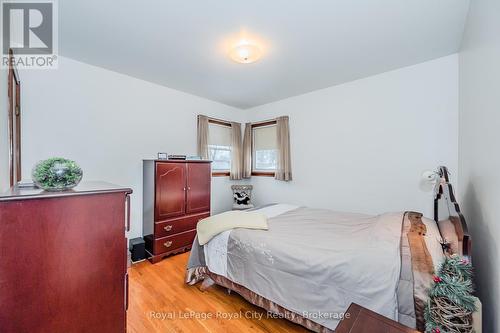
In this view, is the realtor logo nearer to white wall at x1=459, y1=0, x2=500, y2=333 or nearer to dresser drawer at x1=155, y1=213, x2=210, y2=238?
dresser drawer at x1=155, y1=213, x2=210, y2=238

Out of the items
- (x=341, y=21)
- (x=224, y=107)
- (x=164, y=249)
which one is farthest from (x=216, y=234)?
(x=224, y=107)

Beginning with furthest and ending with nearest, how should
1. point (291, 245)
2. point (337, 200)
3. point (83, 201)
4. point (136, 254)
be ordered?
point (337, 200), point (136, 254), point (291, 245), point (83, 201)

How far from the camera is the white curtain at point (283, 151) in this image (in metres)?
3.76

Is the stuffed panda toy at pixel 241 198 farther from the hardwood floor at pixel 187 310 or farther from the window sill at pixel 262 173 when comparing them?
the hardwood floor at pixel 187 310

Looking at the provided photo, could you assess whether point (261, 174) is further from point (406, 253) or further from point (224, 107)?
point (406, 253)

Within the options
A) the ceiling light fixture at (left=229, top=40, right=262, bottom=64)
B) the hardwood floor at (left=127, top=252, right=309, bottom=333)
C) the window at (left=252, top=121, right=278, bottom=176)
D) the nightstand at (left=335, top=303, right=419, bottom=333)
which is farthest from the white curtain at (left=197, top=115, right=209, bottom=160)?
the nightstand at (left=335, top=303, right=419, bottom=333)

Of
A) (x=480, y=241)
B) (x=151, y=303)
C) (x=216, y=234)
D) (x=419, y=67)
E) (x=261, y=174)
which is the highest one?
(x=419, y=67)

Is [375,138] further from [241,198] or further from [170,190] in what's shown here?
[170,190]

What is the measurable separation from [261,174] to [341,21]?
2.90 metres

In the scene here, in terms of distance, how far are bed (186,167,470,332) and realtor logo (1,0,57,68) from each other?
2.35m

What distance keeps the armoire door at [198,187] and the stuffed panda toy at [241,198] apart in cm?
77

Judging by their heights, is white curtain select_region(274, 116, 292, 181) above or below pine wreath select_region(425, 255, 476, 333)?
above

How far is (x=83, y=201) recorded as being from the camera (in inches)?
37.4

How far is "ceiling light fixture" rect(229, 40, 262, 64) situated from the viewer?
2.09m
